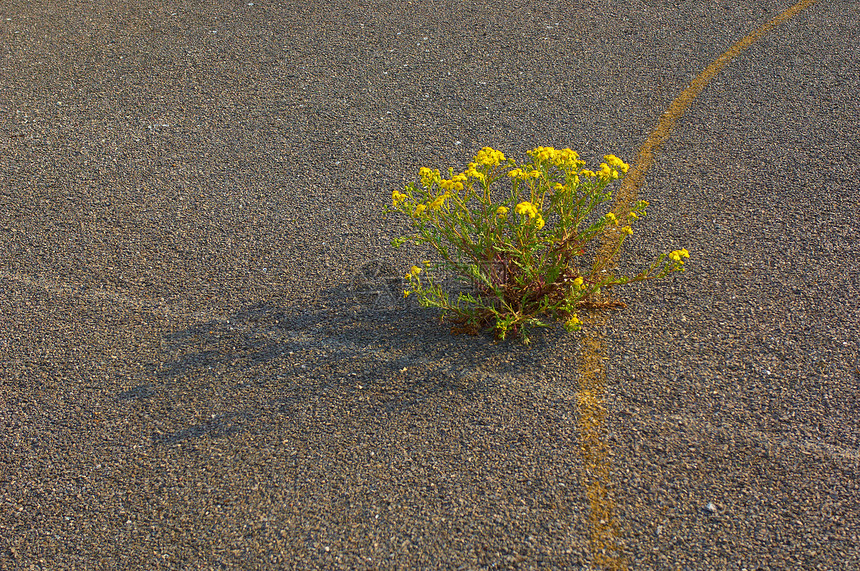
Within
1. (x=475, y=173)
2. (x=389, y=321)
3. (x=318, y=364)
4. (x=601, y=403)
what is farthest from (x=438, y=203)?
(x=601, y=403)

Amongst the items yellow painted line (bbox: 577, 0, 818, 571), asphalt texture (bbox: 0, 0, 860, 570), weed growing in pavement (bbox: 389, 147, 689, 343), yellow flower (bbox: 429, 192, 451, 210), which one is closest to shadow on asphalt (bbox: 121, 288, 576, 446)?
asphalt texture (bbox: 0, 0, 860, 570)

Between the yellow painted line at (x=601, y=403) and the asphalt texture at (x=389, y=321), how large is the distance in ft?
0.15

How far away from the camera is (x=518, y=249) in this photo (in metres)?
3.94

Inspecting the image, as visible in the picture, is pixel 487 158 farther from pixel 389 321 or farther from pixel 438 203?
pixel 389 321

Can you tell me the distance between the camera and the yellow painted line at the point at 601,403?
304 centimetres

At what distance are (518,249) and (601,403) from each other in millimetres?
906

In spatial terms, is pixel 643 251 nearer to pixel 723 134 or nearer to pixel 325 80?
pixel 723 134

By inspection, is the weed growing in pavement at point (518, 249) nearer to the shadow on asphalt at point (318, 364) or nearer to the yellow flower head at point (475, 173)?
the yellow flower head at point (475, 173)

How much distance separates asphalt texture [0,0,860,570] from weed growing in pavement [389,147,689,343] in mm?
167

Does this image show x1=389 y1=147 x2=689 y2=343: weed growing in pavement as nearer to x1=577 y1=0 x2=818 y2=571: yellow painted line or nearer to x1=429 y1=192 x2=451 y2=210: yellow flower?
x1=429 y1=192 x2=451 y2=210: yellow flower

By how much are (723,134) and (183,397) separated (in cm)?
412

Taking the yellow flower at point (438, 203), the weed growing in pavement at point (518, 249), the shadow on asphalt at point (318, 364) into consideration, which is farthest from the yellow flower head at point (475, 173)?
the shadow on asphalt at point (318, 364)

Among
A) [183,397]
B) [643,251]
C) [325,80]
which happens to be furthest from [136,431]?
[325,80]

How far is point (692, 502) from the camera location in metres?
3.16
